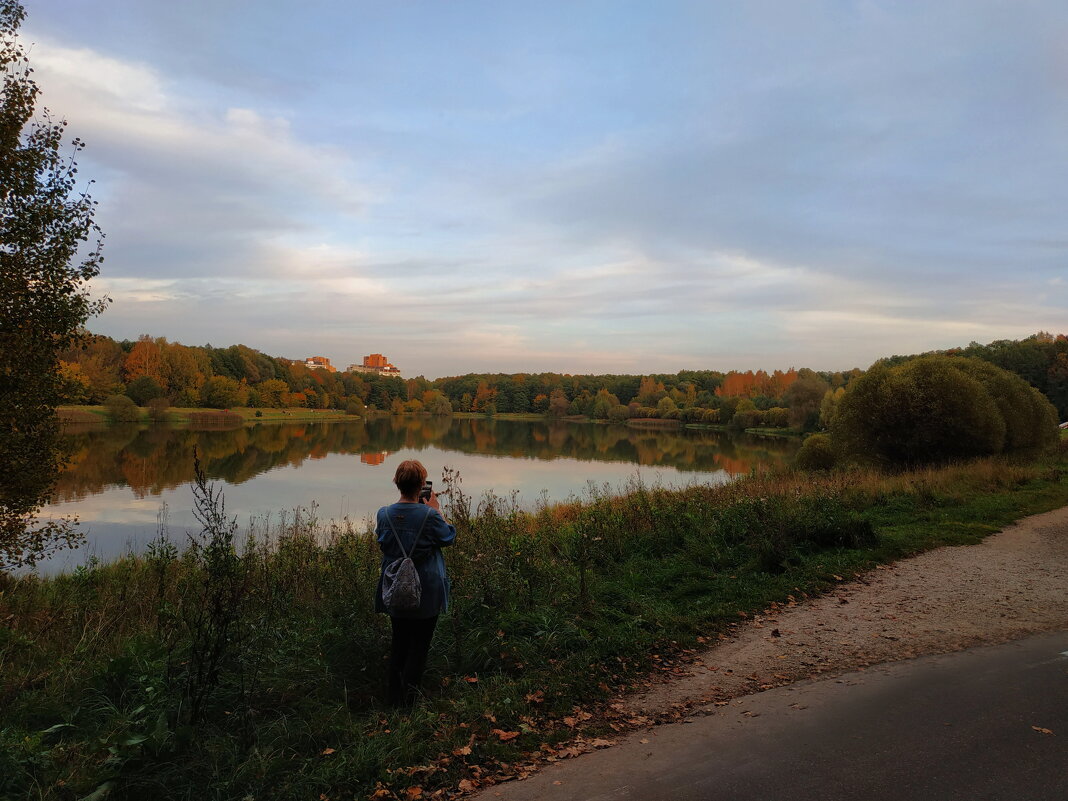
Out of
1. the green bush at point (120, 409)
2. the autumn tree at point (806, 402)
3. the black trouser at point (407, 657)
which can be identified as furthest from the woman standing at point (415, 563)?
the autumn tree at point (806, 402)

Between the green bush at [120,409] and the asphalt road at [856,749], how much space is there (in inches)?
2764

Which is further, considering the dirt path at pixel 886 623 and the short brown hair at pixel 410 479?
the dirt path at pixel 886 623

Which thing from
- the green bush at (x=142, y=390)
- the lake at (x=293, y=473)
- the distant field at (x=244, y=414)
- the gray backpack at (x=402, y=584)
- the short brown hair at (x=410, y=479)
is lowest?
the lake at (x=293, y=473)

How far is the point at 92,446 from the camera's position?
38.3 metres

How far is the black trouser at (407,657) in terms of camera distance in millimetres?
4477

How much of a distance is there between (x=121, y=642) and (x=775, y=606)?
250 inches

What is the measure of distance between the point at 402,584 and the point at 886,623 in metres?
4.86

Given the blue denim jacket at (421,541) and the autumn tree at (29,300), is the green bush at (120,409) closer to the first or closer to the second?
the autumn tree at (29,300)

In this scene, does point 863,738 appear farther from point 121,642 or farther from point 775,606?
point 121,642

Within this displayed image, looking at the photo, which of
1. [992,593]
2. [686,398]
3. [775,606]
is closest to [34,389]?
[775,606]

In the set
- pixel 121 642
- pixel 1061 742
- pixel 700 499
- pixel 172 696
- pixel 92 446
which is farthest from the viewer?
pixel 92 446

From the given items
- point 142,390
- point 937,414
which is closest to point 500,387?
point 142,390

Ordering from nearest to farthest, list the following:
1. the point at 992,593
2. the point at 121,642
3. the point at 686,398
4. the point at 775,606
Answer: the point at 121,642, the point at 775,606, the point at 992,593, the point at 686,398

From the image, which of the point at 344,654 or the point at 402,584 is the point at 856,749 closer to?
the point at 402,584
